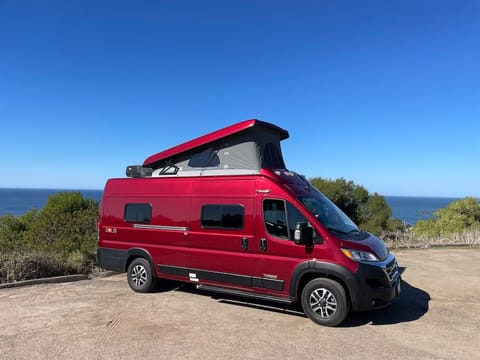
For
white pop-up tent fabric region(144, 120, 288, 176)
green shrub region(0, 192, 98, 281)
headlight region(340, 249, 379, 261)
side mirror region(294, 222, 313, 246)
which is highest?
white pop-up tent fabric region(144, 120, 288, 176)

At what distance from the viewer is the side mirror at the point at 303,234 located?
5453 mm

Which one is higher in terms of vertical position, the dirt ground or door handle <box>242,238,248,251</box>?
door handle <box>242,238,248,251</box>

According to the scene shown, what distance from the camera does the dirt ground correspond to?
4555mm

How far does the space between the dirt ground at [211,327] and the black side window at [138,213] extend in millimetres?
1478

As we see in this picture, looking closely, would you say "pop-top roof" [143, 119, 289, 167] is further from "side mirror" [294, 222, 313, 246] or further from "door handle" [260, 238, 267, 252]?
"side mirror" [294, 222, 313, 246]

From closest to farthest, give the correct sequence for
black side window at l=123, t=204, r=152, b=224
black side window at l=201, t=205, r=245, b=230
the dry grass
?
black side window at l=201, t=205, r=245, b=230
black side window at l=123, t=204, r=152, b=224
the dry grass

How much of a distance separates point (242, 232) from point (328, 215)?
1.48 meters

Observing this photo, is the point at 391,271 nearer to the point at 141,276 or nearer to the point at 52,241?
the point at 141,276

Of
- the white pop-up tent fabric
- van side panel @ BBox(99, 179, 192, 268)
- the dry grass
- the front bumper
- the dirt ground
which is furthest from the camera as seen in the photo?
the dry grass

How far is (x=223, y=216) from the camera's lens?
649cm

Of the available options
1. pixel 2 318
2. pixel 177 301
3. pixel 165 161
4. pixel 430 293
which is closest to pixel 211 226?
pixel 177 301

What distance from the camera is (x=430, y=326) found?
18.0ft

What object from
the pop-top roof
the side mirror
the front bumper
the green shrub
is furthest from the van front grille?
the green shrub

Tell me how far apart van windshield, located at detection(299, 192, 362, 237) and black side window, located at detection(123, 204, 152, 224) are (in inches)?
127
